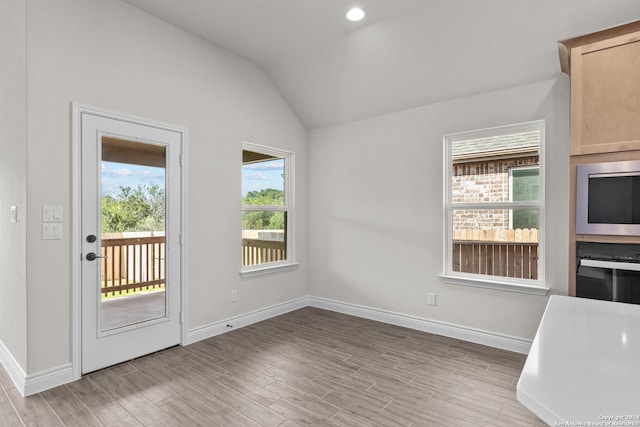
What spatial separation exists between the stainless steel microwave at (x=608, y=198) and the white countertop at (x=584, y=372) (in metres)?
1.21

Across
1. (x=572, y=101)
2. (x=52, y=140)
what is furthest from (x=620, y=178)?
(x=52, y=140)

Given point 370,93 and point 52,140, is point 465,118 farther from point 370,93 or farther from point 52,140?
point 52,140

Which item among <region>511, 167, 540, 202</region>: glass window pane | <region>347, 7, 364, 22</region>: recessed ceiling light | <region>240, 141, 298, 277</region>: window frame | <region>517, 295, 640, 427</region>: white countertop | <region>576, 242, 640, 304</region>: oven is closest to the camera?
<region>517, 295, 640, 427</region>: white countertop

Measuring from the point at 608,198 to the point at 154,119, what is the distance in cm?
353

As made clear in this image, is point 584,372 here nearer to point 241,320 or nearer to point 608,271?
point 608,271

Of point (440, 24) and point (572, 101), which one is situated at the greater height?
point (440, 24)

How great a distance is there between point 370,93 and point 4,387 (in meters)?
4.10

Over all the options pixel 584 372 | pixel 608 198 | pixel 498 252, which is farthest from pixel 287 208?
pixel 584 372

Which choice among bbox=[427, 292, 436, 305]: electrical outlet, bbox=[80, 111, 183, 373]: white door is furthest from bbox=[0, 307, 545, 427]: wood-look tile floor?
bbox=[427, 292, 436, 305]: electrical outlet

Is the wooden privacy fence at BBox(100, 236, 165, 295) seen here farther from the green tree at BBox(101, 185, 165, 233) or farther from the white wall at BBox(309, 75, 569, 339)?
the white wall at BBox(309, 75, 569, 339)

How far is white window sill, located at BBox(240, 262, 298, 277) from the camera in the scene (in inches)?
156

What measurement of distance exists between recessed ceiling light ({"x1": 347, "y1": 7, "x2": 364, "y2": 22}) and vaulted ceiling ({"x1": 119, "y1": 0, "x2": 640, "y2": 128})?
2.1 inches

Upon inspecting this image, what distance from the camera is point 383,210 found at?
4109mm

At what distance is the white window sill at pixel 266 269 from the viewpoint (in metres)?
3.97
